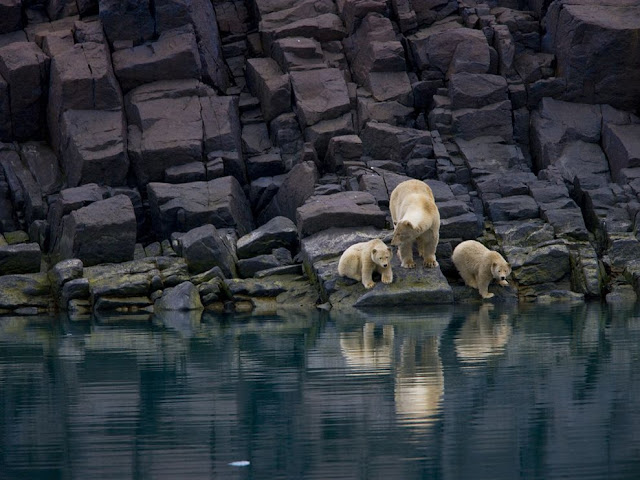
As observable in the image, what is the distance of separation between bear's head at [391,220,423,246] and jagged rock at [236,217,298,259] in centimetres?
493

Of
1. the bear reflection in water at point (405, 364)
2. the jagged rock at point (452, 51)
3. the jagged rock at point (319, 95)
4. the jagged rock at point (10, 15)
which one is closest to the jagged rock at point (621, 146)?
the jagged rock at point (452, 51)

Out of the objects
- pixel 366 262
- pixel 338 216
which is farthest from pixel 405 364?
pixel 338 216

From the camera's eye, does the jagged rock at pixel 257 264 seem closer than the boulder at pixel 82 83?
Yes

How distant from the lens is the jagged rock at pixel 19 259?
26.1 metres

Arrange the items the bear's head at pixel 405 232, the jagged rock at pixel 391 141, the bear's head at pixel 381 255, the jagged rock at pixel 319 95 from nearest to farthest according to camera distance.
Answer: the bear's head at pixel 405 232 → the bear's head at pixel 381 255 → the jagged rock at pixel 391 141 → the jagged rock at pixel 319 95

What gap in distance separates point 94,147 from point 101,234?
4866 mm

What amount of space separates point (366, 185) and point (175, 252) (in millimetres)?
4956

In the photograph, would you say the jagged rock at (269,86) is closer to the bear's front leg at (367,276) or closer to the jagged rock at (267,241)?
the jagged rock at (267,241)

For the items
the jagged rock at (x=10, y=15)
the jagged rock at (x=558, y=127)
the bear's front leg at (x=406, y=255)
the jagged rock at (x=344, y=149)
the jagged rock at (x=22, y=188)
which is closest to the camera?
the bear's front leg at (x=406, y=255)

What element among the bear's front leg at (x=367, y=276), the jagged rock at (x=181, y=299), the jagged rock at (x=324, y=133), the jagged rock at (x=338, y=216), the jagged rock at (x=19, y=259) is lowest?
the jagged rock at (x=181, y=299)

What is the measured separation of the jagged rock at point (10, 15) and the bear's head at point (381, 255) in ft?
58.4

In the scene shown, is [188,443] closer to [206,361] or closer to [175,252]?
[206,361]

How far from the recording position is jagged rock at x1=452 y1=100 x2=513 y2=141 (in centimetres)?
3145

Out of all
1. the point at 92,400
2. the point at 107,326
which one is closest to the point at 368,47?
the point at 107,326
